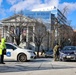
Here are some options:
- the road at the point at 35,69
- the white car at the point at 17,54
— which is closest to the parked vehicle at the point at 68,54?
the white car at the point at 17,54

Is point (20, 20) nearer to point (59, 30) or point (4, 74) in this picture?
point (59, 30)

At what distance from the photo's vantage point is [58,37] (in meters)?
59.7

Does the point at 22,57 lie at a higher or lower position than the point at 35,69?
higher

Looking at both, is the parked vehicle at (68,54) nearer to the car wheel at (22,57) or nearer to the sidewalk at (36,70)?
the car wheel at (22,57)

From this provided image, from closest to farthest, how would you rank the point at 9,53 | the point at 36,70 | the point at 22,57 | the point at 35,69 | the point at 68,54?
the point at 36,70
the point at 35,69
the point at 9,53
the point at 22,57
the point at 68,54

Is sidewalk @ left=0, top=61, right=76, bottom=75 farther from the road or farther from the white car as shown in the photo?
the white car

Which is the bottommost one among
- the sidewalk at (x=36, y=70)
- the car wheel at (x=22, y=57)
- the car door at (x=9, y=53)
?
the sidewalk at (x=36, y=70)

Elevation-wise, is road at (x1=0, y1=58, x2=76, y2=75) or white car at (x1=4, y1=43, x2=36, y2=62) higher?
white car at (x1=4, y1=43, x2=36, y2=62)

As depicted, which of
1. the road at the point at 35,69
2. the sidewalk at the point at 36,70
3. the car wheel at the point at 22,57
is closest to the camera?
the sidewalk at the point at 36,70

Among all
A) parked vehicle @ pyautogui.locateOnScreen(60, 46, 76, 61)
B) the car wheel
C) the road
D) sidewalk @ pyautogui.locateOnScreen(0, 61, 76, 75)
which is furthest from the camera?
parked vehicle @ pyautogui.locateOnScreen(60, 46, 76, 61)

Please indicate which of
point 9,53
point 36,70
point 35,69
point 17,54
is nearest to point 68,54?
point 17,54

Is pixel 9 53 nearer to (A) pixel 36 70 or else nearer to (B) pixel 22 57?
(B) pixel 22 57

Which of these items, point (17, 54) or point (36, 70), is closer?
point (36, 70)

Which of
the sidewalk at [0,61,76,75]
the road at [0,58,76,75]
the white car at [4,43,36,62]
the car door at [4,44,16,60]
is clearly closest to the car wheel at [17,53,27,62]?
the white car at [4,43,36,62]
